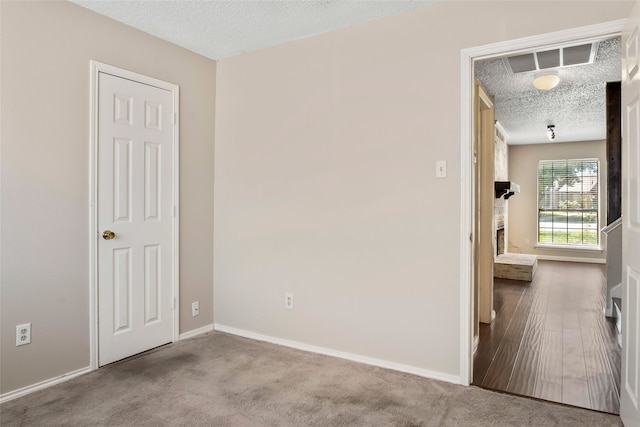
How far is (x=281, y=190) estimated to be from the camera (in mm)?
3254

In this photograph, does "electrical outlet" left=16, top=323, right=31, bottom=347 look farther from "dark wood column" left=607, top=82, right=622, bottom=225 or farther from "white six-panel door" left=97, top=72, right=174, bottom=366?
"dark wood column" left=607, top=82, right=622, bottom=225

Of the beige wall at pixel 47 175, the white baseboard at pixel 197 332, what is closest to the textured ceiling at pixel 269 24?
the beige wall at pixel 47 175

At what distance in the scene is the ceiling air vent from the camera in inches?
123

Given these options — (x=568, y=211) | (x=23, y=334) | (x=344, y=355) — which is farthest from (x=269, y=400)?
(x=568, y=211)

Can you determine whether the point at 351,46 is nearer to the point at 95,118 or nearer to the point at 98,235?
the point at 95,118

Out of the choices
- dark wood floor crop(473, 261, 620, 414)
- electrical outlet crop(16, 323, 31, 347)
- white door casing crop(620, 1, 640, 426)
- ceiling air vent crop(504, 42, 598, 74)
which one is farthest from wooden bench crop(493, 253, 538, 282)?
→ electrical outlet crop(16, 323, 31, 347)

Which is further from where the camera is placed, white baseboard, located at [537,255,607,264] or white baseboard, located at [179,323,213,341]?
white baseboard, located at [537,255,607,264]

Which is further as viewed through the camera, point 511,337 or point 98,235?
point 511,337

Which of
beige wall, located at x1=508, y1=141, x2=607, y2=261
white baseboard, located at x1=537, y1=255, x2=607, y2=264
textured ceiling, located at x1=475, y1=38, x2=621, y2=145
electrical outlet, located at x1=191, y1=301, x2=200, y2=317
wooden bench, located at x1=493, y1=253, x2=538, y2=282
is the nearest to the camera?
electrical outlet, located at x1=191, y1=301, x2=200, y2=317

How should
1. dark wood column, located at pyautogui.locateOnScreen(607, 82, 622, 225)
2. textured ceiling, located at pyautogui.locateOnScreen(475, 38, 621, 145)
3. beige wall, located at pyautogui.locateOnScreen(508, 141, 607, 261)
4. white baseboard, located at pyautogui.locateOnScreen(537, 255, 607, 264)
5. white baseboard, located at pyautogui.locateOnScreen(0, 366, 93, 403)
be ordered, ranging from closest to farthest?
white baseboard, located at pyautogui.locateOnScreen(0, 366, 93, 403)
textured ceiling, located at pyautogui.locateOnScreen(475, 38, 621, 145)
dark wood column, located at pyautogui.locateOnScreen(607, 82, 622, 225)
white baseboard, located at pyautogui.locateOnScreen(537, 255, 607, 264)
beige wall, located at pyautogui.locateOnScreen(508, 141, 607, 261)

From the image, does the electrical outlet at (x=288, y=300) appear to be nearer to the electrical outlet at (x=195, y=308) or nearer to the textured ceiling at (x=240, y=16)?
the electrical outlet at (x=195, y=308)

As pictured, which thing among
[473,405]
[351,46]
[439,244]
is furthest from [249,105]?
[473,405]

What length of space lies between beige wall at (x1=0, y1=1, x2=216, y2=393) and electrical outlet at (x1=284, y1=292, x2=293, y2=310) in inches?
56.0

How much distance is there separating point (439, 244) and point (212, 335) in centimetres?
214
